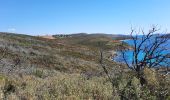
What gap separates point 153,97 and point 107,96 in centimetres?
109

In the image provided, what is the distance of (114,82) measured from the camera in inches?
401

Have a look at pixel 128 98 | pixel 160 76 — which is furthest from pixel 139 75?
pixel 128 98

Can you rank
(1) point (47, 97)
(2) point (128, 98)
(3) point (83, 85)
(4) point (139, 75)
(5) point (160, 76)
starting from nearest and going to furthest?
(1) point (47, 97) → (2) point (128, 98) → (3) point (83, 85) → (5) point (160, 76) → (4) point (139, 75)

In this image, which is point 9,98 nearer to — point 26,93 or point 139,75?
point 26,93

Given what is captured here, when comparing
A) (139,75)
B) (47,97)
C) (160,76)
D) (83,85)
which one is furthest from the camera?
(139,75)

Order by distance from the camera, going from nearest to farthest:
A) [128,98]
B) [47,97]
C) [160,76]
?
[47,97] < [128,98] < [160,76]

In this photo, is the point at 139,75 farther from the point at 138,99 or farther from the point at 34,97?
the point at 34,97

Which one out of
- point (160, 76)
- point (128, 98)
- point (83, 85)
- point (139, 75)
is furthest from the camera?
point (139, 75)

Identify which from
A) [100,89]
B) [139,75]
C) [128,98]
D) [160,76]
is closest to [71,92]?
[100,89]

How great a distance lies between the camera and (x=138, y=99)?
7.54m

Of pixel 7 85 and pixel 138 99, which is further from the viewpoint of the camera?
pixel 7 85

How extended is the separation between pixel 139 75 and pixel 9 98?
5722mm

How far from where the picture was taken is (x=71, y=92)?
7.91 metres

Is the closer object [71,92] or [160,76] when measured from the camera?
[71,92]
